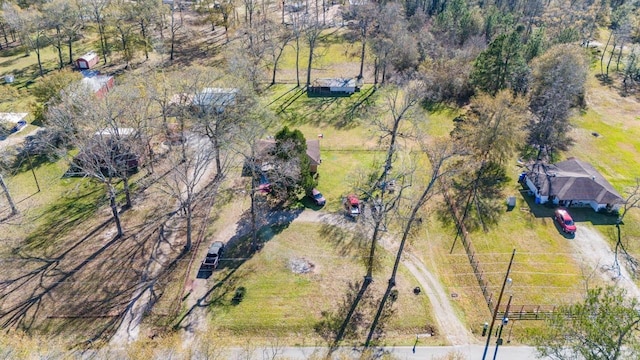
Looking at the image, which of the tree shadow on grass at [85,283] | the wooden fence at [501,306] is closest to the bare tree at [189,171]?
the tree shadow on grass at [85,283]

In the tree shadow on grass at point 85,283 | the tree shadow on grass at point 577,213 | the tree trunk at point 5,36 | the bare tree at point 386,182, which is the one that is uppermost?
the tree trunk at point 5,36

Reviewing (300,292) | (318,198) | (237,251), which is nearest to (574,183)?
(318,198)

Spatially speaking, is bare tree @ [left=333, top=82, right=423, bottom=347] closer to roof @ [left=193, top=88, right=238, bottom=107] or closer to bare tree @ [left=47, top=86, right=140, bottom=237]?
roof @ [left=193, top=88, right=238, bottom=107]

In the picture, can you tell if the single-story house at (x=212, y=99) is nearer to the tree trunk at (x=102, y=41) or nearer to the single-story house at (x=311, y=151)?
the single-story house at (x=311, y=151)

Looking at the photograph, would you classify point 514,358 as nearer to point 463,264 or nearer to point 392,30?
point 463,264

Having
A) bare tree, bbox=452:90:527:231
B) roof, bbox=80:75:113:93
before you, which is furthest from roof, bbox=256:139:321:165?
roof, bbox=80:75:113:93

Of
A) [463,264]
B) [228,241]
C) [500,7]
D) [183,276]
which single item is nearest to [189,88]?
[228,241]

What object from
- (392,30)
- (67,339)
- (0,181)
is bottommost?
(67,339)
